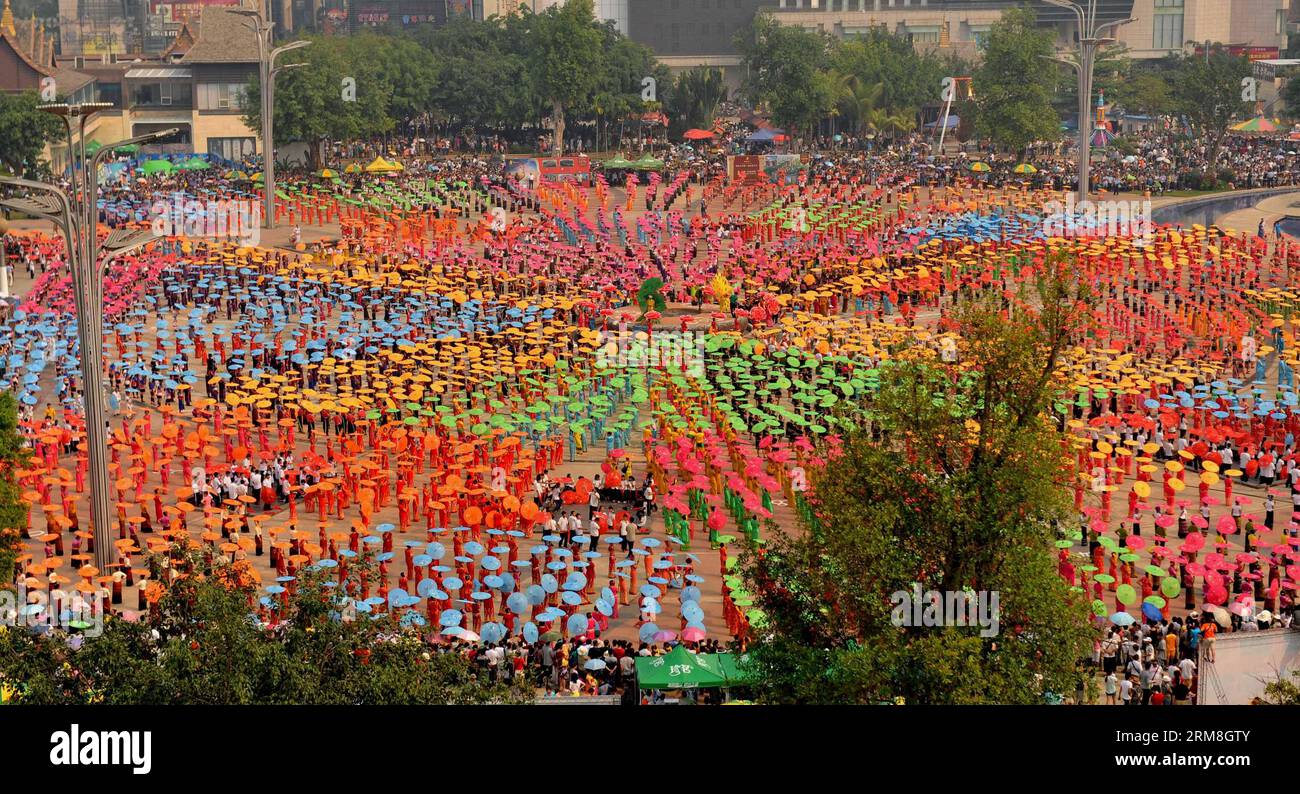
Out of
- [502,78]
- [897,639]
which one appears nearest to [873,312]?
[897,639]

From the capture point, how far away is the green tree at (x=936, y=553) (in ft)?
77.4

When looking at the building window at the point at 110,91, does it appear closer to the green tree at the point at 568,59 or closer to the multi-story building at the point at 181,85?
the multi-story building at the point at 181,85

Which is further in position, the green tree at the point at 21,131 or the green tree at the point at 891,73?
the green tree at the point at 891,73

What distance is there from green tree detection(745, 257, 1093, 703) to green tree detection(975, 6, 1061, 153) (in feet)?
271

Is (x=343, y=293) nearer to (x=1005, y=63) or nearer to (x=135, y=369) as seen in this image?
(x=135, y=369)

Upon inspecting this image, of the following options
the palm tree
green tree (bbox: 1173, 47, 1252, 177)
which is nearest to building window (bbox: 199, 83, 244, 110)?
the palm tree

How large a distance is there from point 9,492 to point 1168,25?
16088 cm

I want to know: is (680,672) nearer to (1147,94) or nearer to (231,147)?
(231,147)

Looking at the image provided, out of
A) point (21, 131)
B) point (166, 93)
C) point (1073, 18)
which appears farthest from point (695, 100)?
point (1073, 18)

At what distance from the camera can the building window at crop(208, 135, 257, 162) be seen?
366ft

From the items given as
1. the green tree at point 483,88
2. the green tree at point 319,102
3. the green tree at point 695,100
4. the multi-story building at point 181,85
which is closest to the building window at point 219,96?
the multi-story building at point 181,85

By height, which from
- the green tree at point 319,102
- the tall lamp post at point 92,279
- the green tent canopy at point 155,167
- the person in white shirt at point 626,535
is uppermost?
the green tree at point 319,102

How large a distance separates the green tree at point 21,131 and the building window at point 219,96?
19.5 meters

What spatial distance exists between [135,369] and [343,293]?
12.0 metres
